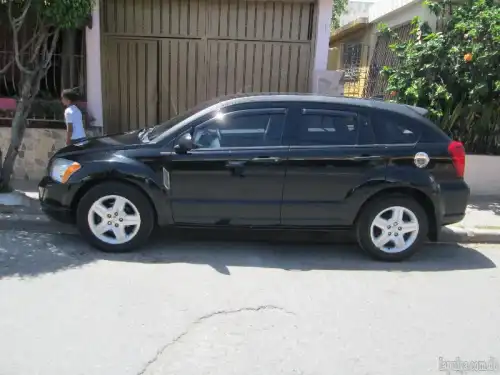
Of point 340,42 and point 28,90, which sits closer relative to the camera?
point 28,90

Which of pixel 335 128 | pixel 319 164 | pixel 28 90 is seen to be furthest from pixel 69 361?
pixel 28 90

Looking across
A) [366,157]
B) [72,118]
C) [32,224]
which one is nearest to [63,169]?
[32,224]

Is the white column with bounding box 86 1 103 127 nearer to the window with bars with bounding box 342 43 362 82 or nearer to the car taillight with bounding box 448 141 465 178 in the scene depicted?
the car taillight with bounding box 448 141 465 178

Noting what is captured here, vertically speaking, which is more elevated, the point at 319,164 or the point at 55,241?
the point at 319,164

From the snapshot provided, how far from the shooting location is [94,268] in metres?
4.63

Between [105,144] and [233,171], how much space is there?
1413 millimetres

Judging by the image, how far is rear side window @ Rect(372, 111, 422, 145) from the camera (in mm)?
5094

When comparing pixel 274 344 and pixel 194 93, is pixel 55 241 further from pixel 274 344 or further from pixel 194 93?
pixel 194 93

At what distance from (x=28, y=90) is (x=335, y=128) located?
13.2ft

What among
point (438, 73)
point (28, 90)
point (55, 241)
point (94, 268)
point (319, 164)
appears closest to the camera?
point (94, 268)

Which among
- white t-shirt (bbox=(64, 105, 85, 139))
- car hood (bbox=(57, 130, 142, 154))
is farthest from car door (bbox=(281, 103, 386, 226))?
white t-shirt (bbox=(64, 105, 85, 139))

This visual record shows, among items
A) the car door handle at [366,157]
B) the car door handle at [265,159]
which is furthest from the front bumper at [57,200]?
the car door handle at [366,157]

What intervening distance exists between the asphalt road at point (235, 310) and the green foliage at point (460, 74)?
290cm

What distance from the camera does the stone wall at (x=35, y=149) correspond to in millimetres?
7836
